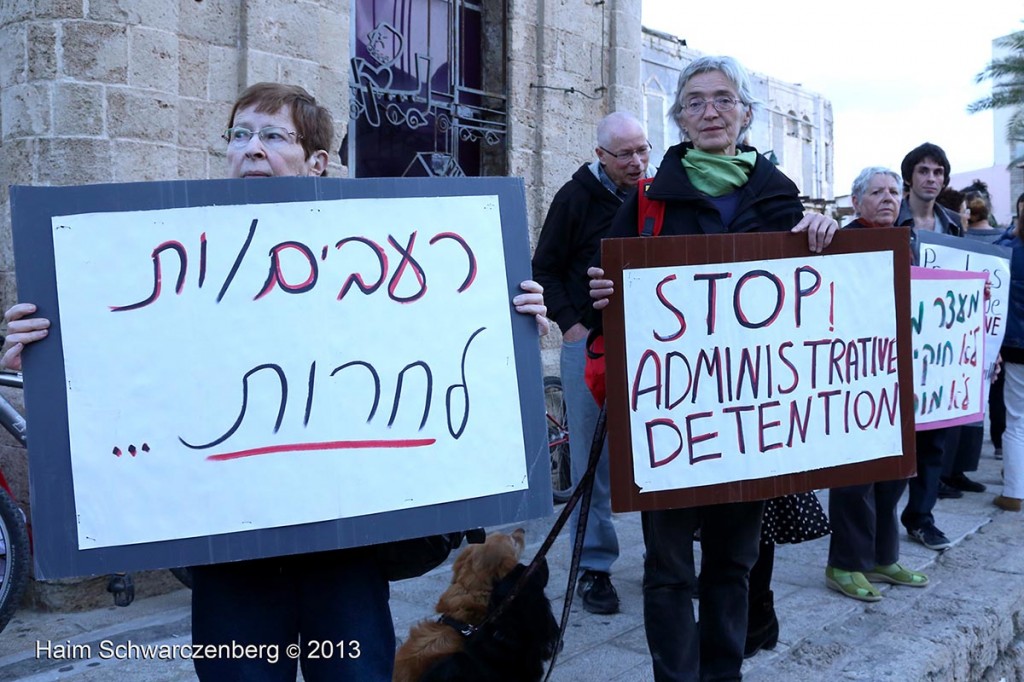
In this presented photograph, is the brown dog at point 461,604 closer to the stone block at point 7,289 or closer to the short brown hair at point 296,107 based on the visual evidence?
the short brown hair at point 296,107

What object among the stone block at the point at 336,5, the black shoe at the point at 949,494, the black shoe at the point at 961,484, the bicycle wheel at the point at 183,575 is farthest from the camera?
the black shoe at the point at 961,484

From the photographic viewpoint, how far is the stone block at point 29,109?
365 cm

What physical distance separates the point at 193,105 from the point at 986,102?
21473mm

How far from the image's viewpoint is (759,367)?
7.95 ft

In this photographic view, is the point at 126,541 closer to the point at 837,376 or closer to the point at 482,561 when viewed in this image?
the point at 482,561

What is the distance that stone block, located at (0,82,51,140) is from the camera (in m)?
3.65

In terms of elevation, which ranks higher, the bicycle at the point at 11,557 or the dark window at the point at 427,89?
the dark window at the point at 427,89

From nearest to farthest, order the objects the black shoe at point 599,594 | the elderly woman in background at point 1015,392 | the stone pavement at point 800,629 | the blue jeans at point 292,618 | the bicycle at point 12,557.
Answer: the blue jeans at point 292,618
the stone pavement at point 800,629
the bicycle at point 12,557
the black shoe at point 599,594
the elderly woman in background at point 1015,392

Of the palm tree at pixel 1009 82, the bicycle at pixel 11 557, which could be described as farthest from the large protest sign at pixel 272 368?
the palm tree at pixel 1009 82

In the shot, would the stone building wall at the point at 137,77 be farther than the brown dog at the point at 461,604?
Yes

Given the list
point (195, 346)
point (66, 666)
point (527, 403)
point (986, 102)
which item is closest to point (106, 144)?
point (66, 666)

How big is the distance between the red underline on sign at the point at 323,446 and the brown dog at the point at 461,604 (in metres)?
0.76

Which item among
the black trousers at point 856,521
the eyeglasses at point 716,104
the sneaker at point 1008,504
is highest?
the eyeglasses at point 716,104

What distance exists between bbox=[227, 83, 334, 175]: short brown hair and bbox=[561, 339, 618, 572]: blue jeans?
1875mm
